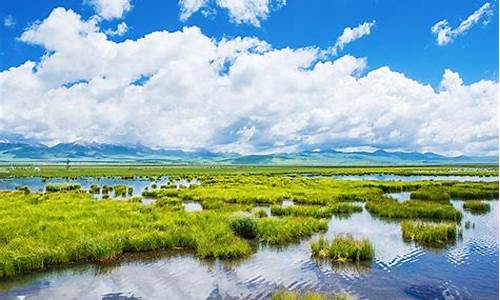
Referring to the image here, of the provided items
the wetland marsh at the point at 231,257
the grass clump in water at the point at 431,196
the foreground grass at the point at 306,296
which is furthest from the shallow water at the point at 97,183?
the foreground grass at the point at 306,296

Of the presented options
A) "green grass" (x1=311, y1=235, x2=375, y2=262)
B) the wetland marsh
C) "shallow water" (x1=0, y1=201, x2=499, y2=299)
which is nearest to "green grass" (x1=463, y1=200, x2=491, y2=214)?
the wetland marsh

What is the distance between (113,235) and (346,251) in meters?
11.9

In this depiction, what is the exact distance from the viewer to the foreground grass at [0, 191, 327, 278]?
2012cm

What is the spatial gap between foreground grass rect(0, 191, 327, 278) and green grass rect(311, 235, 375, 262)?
11.9 feet

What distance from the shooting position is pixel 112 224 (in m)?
27.3

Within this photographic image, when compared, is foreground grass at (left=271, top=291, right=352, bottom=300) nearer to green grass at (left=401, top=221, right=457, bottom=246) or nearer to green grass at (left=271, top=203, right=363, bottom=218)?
green grass at (left=401, top=221, right=457, bottom=246)

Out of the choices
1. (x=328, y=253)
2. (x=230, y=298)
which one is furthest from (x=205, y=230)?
(x=230, y=298)

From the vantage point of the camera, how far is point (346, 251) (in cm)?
2106

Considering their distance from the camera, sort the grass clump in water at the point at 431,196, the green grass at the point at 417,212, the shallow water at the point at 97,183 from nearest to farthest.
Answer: the green grass at the point at 417,212 → the grass clump in water at the point at 431,196 → the shallow water at the point at 97,183

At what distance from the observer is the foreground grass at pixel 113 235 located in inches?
792

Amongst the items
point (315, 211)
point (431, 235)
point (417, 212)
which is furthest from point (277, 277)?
Result: point (417, 212)

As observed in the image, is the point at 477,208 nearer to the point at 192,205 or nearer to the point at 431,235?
the point at 431,235

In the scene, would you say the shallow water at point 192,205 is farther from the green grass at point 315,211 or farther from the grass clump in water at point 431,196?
the grass clump in water at point 431,196

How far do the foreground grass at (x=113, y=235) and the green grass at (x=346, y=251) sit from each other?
361 cm
